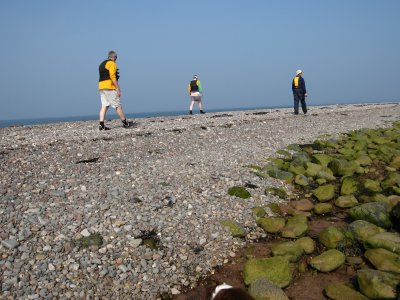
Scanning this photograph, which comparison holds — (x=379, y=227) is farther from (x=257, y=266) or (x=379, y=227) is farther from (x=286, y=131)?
(x=286, y=131)

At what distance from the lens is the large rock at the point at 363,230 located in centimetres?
674

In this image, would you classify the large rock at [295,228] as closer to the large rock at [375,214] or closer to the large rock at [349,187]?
the large rock at [375,214]

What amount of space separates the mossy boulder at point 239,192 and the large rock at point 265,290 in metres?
3.37

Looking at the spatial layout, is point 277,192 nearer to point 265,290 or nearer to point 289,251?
point 289,251

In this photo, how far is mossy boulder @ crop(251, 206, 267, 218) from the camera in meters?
7.97

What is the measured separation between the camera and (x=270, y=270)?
5.72 m

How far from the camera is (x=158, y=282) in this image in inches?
218

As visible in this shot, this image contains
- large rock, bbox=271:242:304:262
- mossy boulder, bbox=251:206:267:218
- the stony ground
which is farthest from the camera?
mossy boulder, bbox=251:206:267:218

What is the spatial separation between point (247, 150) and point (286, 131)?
5.16 meters

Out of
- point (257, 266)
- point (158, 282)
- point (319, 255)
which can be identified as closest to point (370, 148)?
point (319, 255)

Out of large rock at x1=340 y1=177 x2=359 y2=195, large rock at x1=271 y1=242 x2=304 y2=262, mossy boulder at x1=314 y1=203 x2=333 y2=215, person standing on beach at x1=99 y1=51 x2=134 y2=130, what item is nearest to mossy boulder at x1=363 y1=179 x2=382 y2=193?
large rock at x1=340 y1=177 x2=359 y2=195

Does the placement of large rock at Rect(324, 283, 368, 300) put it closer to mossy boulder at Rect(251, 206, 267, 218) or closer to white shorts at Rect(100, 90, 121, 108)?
mossy boulder at Rect(251, 206, 267, 218)

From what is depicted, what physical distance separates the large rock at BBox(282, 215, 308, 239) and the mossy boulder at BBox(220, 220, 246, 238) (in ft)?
2.84

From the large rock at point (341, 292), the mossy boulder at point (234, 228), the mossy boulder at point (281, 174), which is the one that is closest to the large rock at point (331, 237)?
the large rock at point (341, 292)
